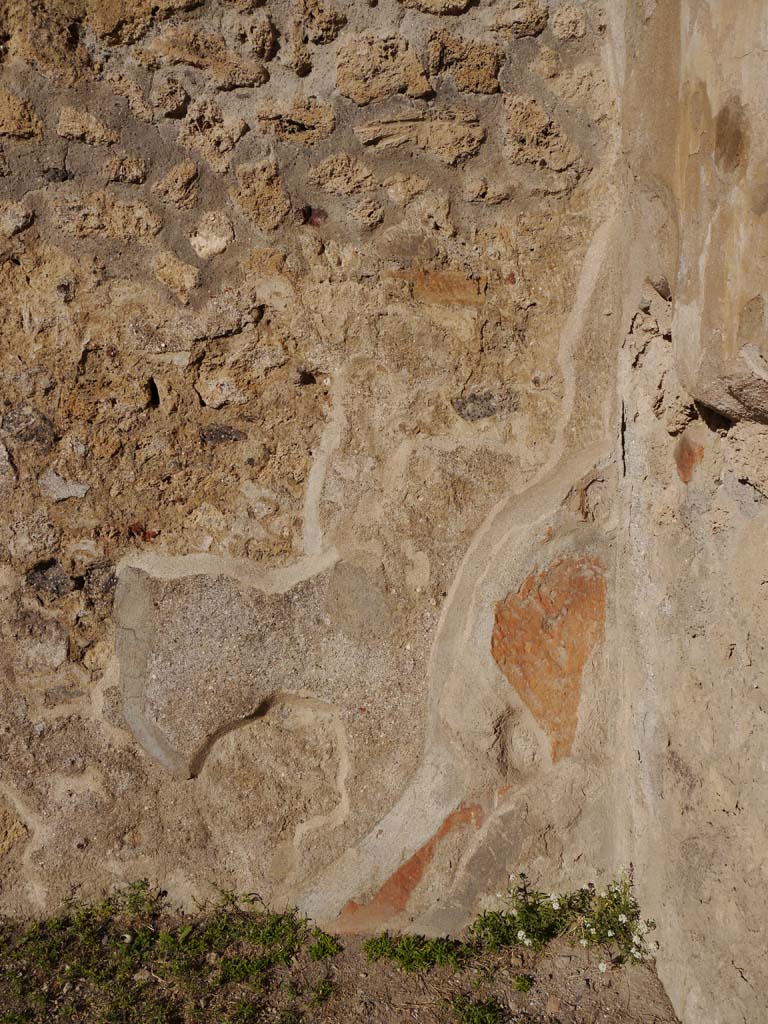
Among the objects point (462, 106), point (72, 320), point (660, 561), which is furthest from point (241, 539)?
point (462, 106)

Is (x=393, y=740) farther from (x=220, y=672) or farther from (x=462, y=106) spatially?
(x=462, y=106)

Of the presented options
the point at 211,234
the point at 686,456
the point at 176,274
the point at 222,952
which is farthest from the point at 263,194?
the point at 222,952

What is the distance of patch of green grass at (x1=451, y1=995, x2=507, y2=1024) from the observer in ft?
6.64

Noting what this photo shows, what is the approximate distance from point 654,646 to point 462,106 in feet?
4.47

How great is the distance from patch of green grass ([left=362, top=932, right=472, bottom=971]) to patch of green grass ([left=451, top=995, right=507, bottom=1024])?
0.33 feet

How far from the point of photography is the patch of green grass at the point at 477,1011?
202 cm

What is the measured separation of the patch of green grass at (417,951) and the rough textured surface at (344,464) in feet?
0.14

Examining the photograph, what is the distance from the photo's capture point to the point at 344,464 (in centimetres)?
220

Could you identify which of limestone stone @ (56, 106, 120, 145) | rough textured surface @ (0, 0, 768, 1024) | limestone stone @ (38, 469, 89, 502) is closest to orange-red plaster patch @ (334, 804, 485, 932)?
rough textured surface @ (0, 0, 768, 1024)

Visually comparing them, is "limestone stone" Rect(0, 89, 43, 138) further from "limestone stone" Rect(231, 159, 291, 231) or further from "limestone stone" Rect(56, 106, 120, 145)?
"limestone stone" Rect(231, 159, 291, 231)

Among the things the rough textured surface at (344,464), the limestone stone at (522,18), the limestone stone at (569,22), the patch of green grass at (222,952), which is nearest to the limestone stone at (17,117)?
the rough textured surface at (344,464)

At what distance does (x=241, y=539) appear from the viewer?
7.20 feet

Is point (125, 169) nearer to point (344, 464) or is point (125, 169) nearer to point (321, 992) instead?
point (344, 464)

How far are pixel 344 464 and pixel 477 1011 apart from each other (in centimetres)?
133
